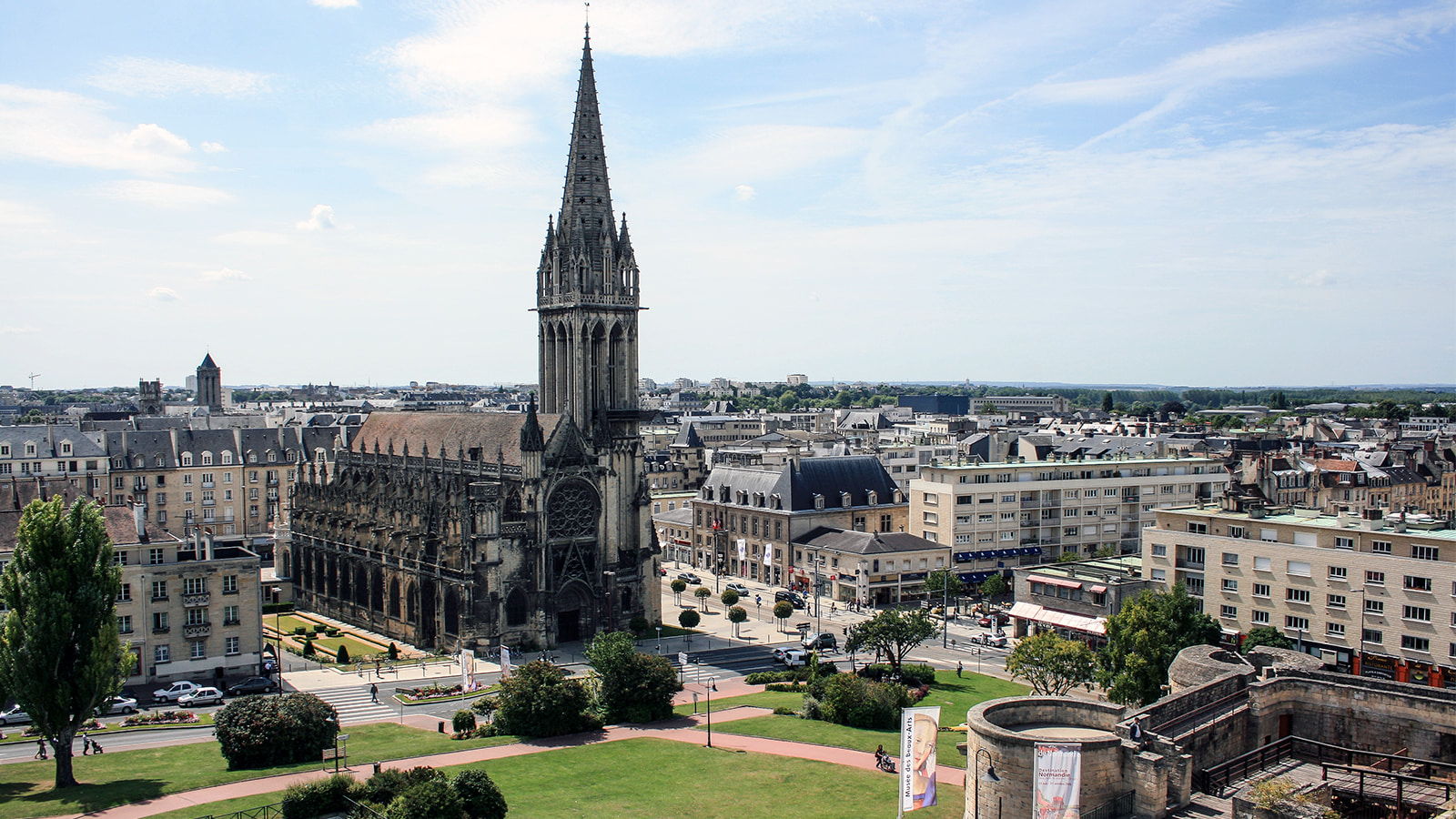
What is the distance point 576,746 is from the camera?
5575cm

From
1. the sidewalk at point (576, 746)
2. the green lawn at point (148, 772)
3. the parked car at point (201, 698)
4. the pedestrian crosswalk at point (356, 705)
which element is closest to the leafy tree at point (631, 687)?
the sidewalk at point (576, 746)

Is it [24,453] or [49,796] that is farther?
[24,453]

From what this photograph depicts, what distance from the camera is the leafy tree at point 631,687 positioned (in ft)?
203

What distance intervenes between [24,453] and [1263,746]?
4837 inches

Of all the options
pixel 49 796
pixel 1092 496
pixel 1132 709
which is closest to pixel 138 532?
pixel 49 796

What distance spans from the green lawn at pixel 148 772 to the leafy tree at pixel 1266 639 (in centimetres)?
4551

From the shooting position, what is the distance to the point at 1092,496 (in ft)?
379

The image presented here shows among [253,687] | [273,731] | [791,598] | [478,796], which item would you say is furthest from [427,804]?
[791,598]

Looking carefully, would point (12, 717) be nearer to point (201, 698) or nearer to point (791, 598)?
point (201, 698)

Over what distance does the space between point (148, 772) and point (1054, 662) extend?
44.5m

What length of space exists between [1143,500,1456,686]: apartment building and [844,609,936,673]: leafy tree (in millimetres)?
21428

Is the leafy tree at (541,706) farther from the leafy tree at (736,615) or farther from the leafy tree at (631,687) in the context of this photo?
the leafy tree at (736,615)

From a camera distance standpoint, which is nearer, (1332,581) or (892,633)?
(892,633)

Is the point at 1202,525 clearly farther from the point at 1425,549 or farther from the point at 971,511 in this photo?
the point at 971,511
